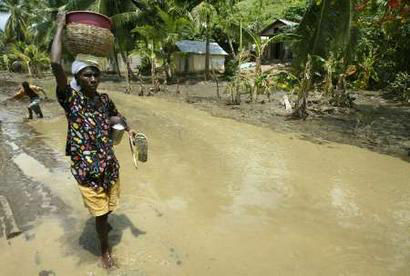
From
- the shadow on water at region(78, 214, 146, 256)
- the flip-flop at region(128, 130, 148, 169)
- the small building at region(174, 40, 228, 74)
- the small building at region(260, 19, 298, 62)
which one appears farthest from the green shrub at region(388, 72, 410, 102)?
the small building at region(174, 40, 228, 74)

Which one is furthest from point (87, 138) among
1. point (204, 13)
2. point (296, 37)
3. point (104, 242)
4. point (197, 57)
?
point (197, 57)

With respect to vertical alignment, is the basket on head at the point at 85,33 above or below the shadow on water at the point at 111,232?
above

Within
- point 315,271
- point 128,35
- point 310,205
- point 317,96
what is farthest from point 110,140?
point 128,35

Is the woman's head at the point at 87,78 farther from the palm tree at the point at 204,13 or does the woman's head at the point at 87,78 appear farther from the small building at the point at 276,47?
the small building at the point at 276,47

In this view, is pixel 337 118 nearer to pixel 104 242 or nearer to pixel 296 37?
pixel 296 37

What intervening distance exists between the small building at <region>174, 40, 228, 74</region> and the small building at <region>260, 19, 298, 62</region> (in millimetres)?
3293

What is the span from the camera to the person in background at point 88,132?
3.27 metres

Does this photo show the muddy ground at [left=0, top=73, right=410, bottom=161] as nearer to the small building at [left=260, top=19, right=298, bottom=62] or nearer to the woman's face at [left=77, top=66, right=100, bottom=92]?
the woman's face at [left=77, top=66, right=100, bottom=92]

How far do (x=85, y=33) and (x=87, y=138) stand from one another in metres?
0.84

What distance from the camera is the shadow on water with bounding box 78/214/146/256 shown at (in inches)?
160

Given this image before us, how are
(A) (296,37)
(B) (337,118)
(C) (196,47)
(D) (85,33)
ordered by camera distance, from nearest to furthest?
(D) (85,33) < (A) (296,37) < (B) (337,118) < (C) (196,47)

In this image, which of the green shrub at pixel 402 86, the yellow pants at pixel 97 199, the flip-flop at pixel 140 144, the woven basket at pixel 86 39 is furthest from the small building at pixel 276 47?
the yellow pants at pixel 97 199

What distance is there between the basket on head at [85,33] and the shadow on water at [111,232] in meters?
1.87

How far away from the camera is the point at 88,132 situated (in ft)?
10.9
